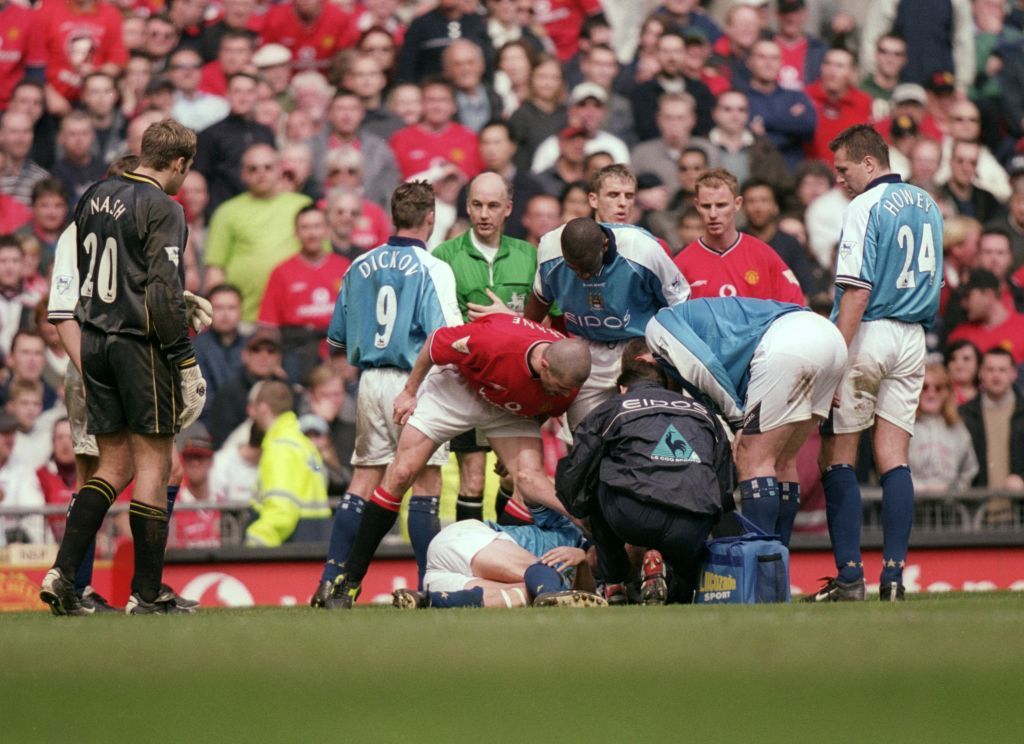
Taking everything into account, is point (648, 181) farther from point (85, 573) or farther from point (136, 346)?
point (136, 346)

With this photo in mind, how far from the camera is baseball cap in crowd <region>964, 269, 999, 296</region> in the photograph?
13.1 metres

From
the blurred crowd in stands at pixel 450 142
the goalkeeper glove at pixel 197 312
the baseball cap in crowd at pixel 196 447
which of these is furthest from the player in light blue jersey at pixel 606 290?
the baseball cap in crowd at pixel 196 447

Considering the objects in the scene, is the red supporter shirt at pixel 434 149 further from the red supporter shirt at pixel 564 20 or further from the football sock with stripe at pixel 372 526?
the football sock with stripe at pixel 372 526

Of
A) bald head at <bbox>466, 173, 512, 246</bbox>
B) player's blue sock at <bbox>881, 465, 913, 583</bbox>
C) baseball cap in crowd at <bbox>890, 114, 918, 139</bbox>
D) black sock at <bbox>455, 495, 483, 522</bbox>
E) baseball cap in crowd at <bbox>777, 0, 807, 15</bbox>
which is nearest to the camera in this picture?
player's blue sock at <bbox>881, 465, 913, 583</bbox>

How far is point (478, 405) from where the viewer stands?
8.34 m

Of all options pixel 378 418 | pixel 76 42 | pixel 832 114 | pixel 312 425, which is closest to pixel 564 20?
pixel 832 114

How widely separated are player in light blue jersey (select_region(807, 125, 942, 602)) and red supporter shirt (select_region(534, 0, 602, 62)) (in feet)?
24.3

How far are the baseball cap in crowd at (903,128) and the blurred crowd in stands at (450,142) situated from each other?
0.07 feet

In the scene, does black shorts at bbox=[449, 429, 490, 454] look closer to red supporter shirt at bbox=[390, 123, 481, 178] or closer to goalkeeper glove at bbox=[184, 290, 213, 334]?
goalkeeper glove at bbox=[184, 290, 213, 334]

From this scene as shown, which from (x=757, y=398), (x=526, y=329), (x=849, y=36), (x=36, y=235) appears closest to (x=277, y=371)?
(x=36, y=235)

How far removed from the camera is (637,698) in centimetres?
570

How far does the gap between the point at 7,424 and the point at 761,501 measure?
21.7ft

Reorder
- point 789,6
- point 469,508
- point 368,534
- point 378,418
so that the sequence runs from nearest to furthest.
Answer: point 368,534, point 378,418, point 469,508, point 789,6

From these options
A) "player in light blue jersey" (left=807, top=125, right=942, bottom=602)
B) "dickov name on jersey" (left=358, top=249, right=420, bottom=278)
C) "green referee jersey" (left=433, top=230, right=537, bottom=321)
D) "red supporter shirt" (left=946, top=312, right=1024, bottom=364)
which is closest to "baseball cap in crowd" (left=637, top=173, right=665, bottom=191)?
"red supporter shirt" (left=946, top=312, right=1024, bottom=364)
